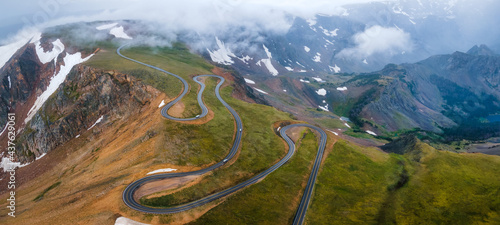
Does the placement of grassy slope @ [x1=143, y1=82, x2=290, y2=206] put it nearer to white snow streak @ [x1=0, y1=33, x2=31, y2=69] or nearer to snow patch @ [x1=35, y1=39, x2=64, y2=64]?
snow patch @ [x1=35, y1=39, x2=64, y2=64]

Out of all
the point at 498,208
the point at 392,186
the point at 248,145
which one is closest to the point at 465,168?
the point at 498,208

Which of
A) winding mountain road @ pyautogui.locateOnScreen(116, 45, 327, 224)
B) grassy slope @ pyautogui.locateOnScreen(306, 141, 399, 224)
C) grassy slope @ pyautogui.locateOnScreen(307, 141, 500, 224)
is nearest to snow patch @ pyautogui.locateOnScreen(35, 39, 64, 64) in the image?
winding mountain road @ pyautogui.locateOnScreen(116, 45, 327, 224)

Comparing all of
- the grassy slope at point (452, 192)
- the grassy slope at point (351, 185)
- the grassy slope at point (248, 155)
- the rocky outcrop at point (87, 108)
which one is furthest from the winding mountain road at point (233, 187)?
the grassy slope at point (452, 192)

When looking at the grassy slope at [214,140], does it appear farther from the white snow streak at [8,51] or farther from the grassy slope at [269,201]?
Answer: the white snow streak at [8,51]

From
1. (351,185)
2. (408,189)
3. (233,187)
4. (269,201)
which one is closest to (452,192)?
(408,189)

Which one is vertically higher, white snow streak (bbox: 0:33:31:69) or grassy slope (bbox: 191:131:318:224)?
grassy slope (bbox: 191:131:318:224)

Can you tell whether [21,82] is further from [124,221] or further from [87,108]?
[124,221]
